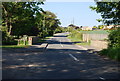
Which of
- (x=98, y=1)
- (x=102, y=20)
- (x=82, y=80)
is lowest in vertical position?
(x=82, y=80)

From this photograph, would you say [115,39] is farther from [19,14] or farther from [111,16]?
[19,14]

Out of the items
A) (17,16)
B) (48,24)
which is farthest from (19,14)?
(48,24)

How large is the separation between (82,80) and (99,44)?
953 inches

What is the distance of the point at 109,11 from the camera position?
22562mm

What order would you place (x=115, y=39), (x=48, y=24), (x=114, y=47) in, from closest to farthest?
1. (x=114, y=47)
2. (x=115, y=39)
3. (x=48, y=24)

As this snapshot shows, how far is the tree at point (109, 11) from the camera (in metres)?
22.0

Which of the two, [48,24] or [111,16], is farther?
[48,24]

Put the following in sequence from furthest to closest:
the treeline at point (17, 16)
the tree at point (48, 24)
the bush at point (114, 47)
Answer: the tree at point (48, 24) < the treeline at point (17, 16) < the bush at point (114, 47)

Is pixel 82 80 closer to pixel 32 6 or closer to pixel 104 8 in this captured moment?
pixel 104 8

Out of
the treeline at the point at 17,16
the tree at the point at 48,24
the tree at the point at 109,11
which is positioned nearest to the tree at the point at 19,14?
the treeline at the point at 17,16

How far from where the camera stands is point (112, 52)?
66.6 ft

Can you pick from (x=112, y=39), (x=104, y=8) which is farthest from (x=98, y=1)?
(x=112, y=39)

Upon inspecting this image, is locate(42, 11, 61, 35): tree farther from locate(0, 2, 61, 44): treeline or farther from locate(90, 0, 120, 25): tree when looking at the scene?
locate(90, 0, 120, 25): tree

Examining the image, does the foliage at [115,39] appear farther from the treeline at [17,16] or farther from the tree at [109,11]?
the treeline at [17,16]
